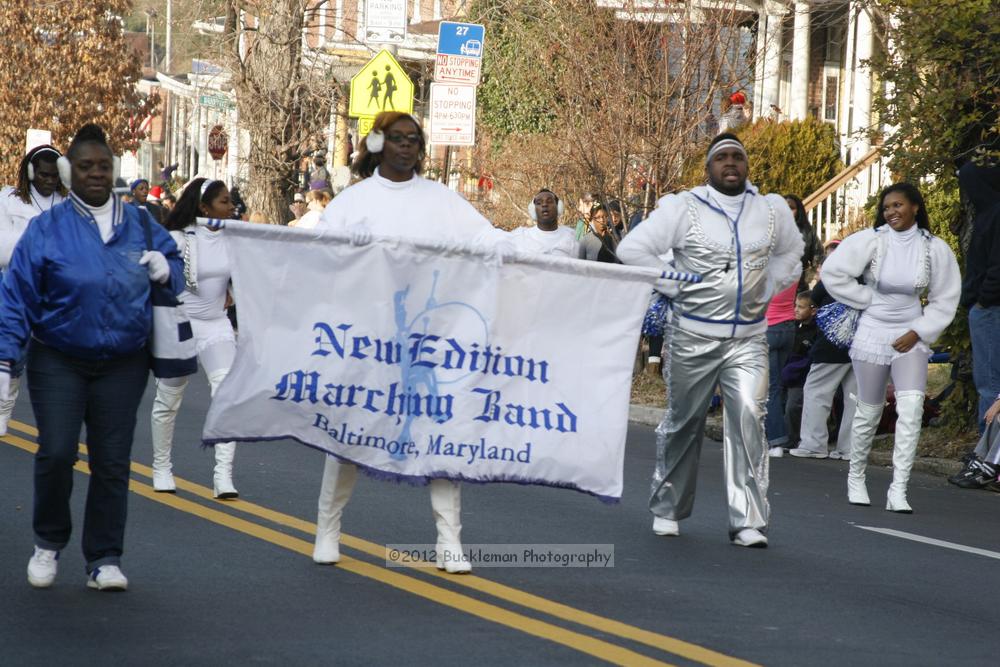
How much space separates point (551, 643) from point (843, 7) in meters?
21.6

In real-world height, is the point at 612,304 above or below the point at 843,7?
below

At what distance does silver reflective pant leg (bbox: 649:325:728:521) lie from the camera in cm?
936

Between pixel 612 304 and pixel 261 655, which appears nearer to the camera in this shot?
pixel 261 655

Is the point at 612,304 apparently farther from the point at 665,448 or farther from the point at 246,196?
the point at 246,196

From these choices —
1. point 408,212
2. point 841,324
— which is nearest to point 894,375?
point 841,324

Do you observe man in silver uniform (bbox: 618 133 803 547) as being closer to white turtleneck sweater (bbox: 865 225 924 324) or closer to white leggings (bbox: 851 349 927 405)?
white turtleneck sweater (bbox: 865 225 924 324)

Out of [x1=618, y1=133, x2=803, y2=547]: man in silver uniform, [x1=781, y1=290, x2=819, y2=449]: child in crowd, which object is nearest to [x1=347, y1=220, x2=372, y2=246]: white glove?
[x1=618, y1=133, x2=803, y2=547]: man in silver uniform

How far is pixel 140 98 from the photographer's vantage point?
5188cm

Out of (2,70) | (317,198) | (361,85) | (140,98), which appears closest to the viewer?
(361,85)

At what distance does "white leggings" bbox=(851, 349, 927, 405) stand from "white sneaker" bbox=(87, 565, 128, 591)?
5562 millimetres

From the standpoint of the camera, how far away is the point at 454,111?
19.0 meters

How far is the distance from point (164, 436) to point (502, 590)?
11.8ft

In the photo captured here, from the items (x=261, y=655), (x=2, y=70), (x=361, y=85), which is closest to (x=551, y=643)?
(x=261, y=655)

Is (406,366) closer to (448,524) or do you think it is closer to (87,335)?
(448,524)
